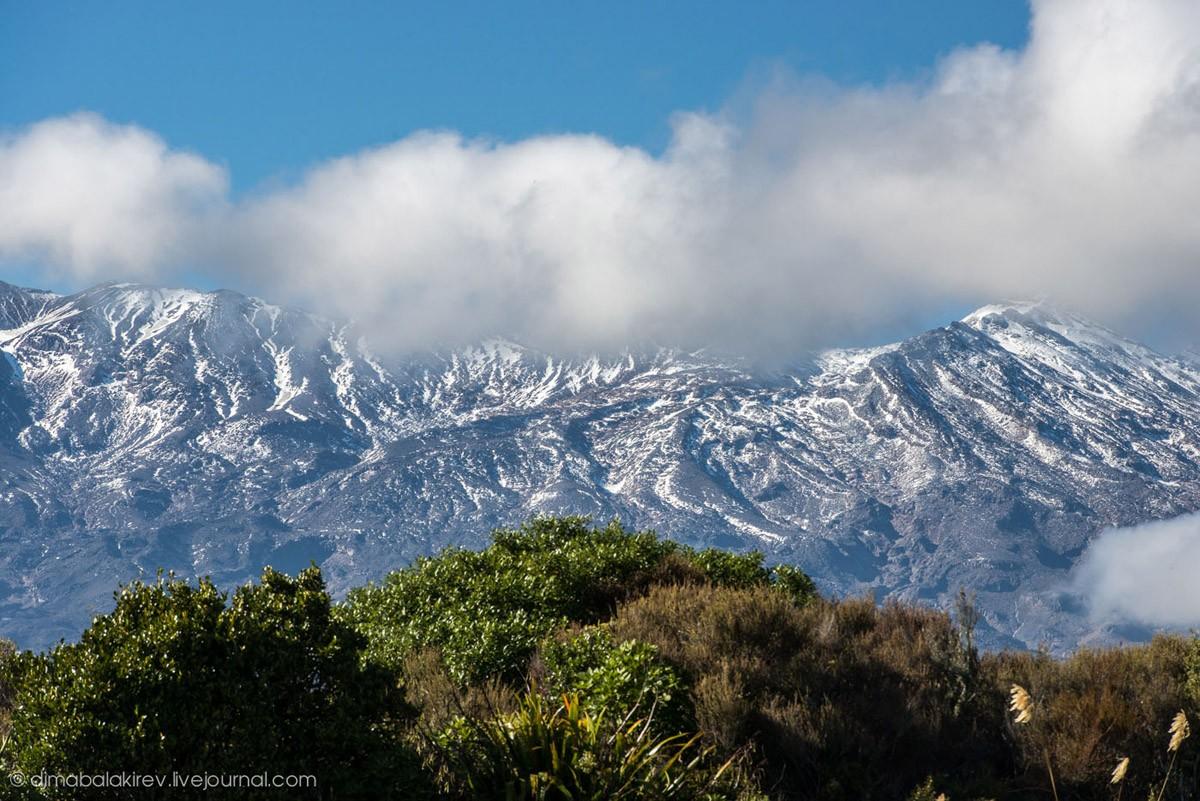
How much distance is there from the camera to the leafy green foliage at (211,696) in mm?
8242

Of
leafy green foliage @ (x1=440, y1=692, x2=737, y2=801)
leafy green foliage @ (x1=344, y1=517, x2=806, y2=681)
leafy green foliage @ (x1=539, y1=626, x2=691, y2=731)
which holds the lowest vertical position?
leafy green foliage @ (x1=440, y1=692, x2=737, y2=801)

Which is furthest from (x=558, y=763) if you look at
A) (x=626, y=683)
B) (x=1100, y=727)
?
(x=1100, y=727)

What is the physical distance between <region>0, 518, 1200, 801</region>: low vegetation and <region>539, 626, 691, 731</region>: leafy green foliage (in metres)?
0.03

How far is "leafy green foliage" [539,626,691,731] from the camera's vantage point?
36.8 feet

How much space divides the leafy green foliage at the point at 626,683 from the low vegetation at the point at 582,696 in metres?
0.03

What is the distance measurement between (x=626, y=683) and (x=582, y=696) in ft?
1.71

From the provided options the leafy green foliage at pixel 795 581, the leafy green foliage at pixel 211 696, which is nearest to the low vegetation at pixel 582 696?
the leafy green foliage at pixel 211 696

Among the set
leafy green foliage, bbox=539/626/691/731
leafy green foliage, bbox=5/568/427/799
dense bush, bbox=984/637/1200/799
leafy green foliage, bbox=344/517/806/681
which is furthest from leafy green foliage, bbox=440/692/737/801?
dense bush, bbox=984/637/1200/799

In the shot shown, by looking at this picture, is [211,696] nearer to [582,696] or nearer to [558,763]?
[558,763]

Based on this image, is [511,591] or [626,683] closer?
[626,683]

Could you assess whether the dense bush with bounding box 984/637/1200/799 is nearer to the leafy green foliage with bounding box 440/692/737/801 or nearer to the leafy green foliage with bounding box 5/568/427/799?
the leafy green foliage with bounding box 440/692/737/801

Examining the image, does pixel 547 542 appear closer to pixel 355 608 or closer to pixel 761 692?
pixel 355 608

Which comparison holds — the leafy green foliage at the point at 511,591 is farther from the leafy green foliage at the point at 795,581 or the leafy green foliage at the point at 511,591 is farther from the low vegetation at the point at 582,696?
the leafy green foliage at the point at 795,581

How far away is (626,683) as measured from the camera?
11.4m
